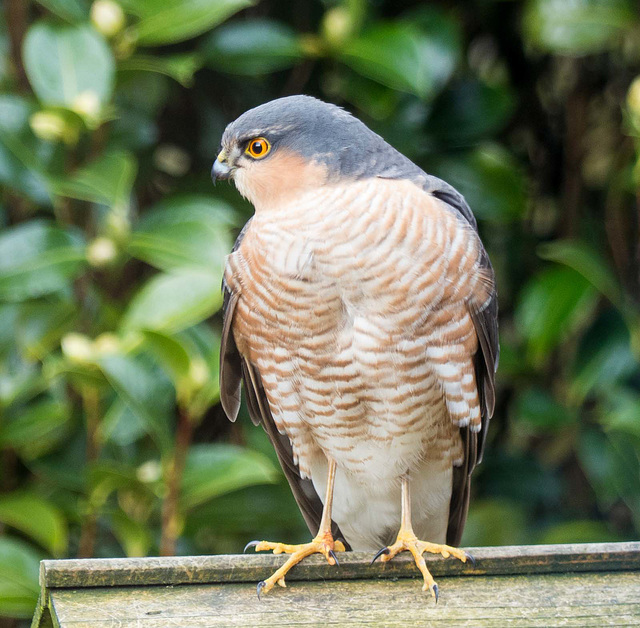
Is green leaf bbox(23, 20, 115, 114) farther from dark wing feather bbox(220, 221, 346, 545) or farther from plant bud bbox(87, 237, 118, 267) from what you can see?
dark wing feather bbox(220, 221, 346, 545)

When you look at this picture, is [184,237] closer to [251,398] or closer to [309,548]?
[251,398]

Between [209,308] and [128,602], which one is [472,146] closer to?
[209,308]

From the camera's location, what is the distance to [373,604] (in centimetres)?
169

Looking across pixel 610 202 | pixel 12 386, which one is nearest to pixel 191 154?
pixel 12 386

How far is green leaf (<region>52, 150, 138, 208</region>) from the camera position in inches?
106

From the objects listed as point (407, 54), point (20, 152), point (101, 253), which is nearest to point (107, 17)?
point (20, 152)

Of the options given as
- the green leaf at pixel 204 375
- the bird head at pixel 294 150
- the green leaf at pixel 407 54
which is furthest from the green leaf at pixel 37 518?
the green leaf at pixel 407 54

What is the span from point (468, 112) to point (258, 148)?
166 cm

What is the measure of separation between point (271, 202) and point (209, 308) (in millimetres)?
524

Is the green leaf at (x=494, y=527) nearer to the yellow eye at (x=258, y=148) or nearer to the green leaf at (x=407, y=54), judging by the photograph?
the green leaf at (x=407, y=54)

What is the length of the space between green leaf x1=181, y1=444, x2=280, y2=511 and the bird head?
828 mm

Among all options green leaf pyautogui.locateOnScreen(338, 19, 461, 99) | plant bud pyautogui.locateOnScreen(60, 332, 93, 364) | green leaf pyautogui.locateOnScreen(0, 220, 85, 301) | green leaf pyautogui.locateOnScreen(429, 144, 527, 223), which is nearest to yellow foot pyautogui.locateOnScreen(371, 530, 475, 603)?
plant bud pyautogui.locateOnScreen(60, 332, 93, 364)

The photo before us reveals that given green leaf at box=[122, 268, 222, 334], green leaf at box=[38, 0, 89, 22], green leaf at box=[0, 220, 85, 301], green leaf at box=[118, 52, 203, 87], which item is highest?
green leaf at box=[38, 0, 89, 22]

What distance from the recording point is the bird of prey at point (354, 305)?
78.9 inches
